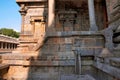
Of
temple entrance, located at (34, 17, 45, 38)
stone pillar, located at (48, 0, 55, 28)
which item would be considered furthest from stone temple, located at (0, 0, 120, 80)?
temple entrance, located at (34, 17, 45, 38)

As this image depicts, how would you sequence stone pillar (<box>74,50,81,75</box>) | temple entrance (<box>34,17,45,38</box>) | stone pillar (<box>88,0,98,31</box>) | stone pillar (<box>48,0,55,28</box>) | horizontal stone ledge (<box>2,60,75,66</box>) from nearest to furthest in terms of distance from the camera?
stone pillar (<box>74,50,81,75</box>), horizontal stone ledge (<box>2,60,75,66</box>), stone pillar (<box>88,0,98,31</box>), stone pillar (<box>48,0,55,28</box>), temple entrance (<box>34,17,45,38</box>)

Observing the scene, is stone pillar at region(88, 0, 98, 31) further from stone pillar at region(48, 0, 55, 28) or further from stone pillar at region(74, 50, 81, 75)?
stone pillar at region(74, 50, 81, 75)

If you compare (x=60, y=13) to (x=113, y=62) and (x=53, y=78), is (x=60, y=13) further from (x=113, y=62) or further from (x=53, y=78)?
(x=113, y=62)

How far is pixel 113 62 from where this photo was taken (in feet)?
12.0

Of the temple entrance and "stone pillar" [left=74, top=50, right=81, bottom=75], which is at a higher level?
the temple entrance

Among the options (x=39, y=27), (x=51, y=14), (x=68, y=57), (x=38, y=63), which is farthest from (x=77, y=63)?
(x=39, y=27)

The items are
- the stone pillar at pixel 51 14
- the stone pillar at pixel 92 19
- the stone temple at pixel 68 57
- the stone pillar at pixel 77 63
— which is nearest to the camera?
the stone temple at pixel 68 57

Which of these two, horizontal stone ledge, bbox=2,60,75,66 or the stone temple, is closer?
the stone temple

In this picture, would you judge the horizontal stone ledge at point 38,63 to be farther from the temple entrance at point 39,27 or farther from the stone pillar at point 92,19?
the temple entrance at point 39,27

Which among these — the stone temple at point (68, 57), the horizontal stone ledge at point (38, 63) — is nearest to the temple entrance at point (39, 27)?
the stone temple at point (68, 57)

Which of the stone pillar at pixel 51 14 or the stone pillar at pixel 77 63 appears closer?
the stone pillar at pixel 77 63

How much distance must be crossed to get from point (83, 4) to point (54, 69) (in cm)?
937

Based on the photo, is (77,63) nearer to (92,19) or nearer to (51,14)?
(92,19)

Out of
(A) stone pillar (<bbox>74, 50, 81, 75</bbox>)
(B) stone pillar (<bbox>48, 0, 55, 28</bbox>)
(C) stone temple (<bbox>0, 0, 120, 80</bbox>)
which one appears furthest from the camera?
(B) stone pillar (<bbox>48, 0, 55, 28</bbox>)
